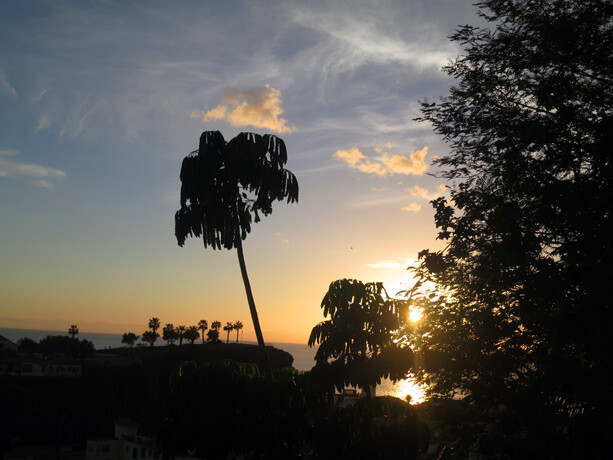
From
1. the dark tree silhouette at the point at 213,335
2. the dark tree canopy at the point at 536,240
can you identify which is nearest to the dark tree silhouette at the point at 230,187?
the dark tree canopy at the point at 536,240

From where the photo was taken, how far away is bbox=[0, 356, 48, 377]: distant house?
319 ft

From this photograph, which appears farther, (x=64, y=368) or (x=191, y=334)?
(x=191, y=334)

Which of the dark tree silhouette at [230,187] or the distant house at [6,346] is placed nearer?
the dark tree silhouette at [230,187]

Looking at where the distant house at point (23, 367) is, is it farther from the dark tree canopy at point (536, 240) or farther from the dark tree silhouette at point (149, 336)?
the dark tree canopy at point (536, 240)

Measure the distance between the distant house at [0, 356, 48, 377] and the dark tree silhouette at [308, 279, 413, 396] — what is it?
103 metres

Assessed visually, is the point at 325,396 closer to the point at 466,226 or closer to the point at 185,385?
the point at 185,385

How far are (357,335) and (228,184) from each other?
8621 mm

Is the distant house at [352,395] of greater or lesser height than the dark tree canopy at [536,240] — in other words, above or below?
below

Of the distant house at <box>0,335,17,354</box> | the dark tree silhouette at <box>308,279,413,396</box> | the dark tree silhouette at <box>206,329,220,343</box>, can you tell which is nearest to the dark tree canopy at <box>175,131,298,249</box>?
the dark tree silhouette at <box>308,279,413,396</box>

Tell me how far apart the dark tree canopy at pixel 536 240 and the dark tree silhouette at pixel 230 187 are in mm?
8564

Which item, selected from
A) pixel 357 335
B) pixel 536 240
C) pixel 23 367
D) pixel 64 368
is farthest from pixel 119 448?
pixel 536 240

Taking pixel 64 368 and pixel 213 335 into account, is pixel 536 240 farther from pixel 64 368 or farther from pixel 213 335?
pixel 213 335

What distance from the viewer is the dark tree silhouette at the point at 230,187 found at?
18.8m

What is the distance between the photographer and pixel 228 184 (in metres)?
19.4
